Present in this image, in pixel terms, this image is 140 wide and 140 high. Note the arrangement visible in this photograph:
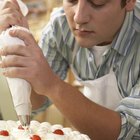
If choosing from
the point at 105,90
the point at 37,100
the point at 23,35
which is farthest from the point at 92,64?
the point at 23,35

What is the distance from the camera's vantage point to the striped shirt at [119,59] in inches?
52.0

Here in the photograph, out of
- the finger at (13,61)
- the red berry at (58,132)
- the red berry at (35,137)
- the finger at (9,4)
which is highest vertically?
the finger at (9,4)

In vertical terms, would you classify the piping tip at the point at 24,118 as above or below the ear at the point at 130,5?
below

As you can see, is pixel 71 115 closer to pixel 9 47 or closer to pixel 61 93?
pixel 61 93

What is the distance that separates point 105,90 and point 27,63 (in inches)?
20.1

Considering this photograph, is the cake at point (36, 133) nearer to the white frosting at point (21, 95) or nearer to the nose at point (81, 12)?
the white frosting at point (21, 95)

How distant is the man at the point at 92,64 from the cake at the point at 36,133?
0.08 m

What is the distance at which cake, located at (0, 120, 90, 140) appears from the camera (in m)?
1.11

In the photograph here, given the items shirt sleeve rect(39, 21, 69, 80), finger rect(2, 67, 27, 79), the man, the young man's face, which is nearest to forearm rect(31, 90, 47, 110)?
the man

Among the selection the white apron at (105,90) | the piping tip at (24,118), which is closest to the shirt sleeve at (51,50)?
the white apron at (105,90)

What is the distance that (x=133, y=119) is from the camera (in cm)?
131

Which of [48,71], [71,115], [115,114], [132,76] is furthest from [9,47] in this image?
[132,76]

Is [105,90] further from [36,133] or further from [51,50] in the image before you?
[36,133]

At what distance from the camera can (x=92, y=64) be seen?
1.55 meters
